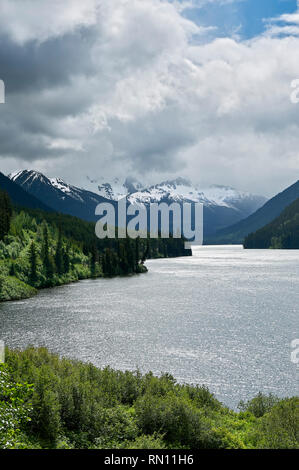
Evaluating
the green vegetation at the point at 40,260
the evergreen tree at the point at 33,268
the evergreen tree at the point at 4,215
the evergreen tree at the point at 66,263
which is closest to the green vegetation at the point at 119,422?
the green vegetation at the point at 40,260

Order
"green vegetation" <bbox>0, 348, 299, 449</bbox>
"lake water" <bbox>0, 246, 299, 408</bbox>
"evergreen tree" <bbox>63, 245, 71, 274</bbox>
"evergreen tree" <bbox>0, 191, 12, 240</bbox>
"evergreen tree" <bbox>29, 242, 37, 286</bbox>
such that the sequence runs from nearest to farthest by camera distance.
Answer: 1. "green vegetation" <bbox>0, 348, 299, 449</bbox>
2. "lake water" <bbox>0, 246, 299, 408</bbox>
3. "evergreen tree" <bbox>29, 242, 37, 286</bbox>
4. "evergreen tree" <bbox>0, 191, 12, 240</bbox>
5. "evergreen tree" <bbox>63, 245, 71, 274</bbox>

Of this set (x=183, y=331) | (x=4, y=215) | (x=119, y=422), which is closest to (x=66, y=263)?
(x=4, y=215)

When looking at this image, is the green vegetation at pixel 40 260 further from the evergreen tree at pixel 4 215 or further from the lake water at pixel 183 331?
the lake water at pixel 183 331

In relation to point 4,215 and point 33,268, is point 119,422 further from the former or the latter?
point 4,215

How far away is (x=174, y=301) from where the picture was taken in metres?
91.6

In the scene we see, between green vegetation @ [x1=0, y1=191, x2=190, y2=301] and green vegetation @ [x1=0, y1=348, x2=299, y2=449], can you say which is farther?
green vegetation @ [x1=0, y1=191, x2=190, y2=301]

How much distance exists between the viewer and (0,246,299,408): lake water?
40375 mm

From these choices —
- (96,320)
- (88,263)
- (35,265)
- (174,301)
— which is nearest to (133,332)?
(96,320)

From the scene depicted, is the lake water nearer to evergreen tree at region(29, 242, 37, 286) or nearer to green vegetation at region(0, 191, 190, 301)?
green vegetation at region(0, 191, 190, 301)

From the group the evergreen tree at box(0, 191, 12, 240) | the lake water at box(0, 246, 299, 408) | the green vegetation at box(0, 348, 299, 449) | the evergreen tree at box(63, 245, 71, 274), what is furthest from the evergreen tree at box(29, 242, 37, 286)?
the green vegetation at box(0, 348, 299, 449)

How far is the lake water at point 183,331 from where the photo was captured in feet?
132

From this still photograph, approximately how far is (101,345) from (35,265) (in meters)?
81.9

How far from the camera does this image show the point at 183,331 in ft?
198

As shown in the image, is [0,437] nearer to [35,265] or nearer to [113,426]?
[113,426]
